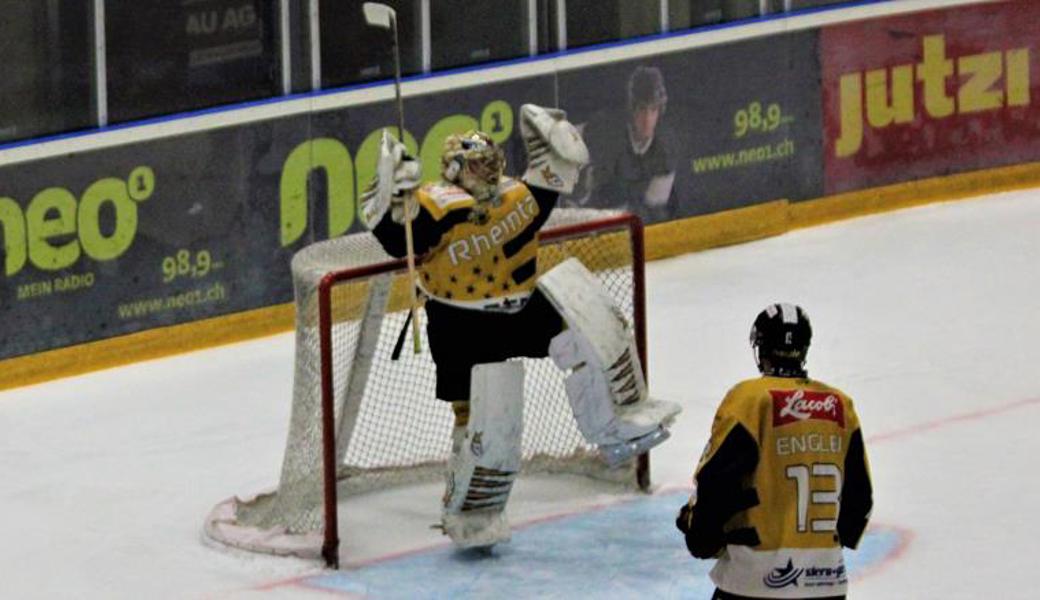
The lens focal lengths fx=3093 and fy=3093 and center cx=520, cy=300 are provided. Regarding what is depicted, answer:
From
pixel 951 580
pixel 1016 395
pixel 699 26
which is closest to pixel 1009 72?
pixel 699 26

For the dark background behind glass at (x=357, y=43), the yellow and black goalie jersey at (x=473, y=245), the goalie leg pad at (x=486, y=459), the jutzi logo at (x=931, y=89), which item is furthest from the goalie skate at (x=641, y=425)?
the jutzi logo at (x=931, y=89)

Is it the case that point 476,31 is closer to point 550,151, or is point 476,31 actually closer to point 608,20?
point 608,20

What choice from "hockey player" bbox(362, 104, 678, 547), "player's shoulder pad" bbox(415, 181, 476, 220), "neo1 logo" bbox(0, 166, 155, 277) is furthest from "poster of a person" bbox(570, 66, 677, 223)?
"player's shoulder pad" bbox(415, 181, 476, 220)

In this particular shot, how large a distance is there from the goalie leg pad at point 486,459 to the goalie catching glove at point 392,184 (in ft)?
1.92

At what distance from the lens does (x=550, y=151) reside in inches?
397

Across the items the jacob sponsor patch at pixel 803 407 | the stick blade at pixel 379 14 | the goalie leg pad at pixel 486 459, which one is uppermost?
the stick blade at pixel 379 14

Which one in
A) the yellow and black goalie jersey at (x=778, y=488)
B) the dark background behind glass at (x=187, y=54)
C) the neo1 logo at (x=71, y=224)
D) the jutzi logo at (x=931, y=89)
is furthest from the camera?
the jutzi logo at (x=931, y=89)

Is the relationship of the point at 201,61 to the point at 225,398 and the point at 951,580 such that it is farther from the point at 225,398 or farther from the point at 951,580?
the point at 951,580

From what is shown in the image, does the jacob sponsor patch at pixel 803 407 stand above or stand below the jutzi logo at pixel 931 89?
above

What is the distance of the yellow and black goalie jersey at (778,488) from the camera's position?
24.6ft

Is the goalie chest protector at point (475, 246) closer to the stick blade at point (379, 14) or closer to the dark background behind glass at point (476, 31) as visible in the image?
the stick blade at point (379, 14)

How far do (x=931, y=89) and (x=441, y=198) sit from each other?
5.92 meters

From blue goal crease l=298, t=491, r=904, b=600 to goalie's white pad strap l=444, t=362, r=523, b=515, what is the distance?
0.19 m

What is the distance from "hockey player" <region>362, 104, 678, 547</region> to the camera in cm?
984
